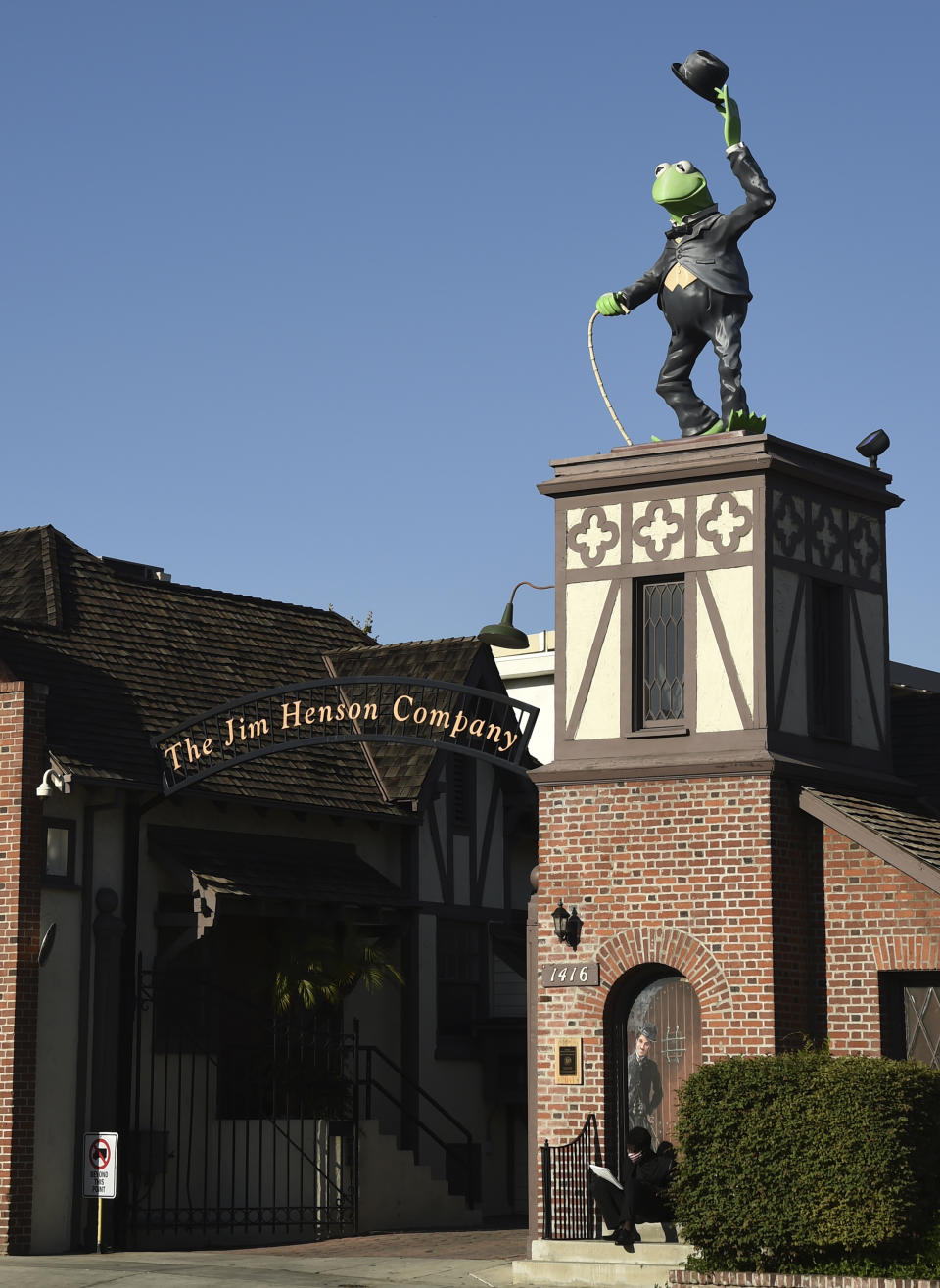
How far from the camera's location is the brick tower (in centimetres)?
2017

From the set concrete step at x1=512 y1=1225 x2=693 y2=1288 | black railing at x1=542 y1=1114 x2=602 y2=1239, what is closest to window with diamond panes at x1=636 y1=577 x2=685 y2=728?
black railing at x1=542 y1=1114 x2=602 y2=1239

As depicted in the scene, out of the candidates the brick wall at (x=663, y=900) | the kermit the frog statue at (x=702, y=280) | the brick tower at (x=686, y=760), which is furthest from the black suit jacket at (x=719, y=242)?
the brick wall at (x=663, y=900)

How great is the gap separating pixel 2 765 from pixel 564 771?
6961 mm

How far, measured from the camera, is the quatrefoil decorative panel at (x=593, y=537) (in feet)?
70.3

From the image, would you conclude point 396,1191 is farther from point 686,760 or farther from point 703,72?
point 703,72

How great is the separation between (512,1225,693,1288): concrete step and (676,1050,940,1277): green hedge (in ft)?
2.62

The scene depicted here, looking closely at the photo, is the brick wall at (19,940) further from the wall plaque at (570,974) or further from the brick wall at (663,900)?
the wall plaque at (570,974)

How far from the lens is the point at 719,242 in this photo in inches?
868

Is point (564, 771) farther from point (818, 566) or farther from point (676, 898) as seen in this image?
point (818, 566)

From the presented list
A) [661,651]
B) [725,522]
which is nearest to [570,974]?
[661,651]

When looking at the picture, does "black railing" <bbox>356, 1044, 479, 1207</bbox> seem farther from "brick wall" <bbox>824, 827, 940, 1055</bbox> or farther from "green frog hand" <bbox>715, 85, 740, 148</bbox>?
"green frog hand" <bbox>715, 85, 740, 148</bbox>

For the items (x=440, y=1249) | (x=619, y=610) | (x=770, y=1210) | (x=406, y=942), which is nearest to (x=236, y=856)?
(x=406, y=942)

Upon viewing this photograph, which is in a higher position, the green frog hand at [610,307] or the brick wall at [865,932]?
the green frog hand at [610,307]

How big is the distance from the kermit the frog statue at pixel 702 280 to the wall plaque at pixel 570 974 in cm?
549
